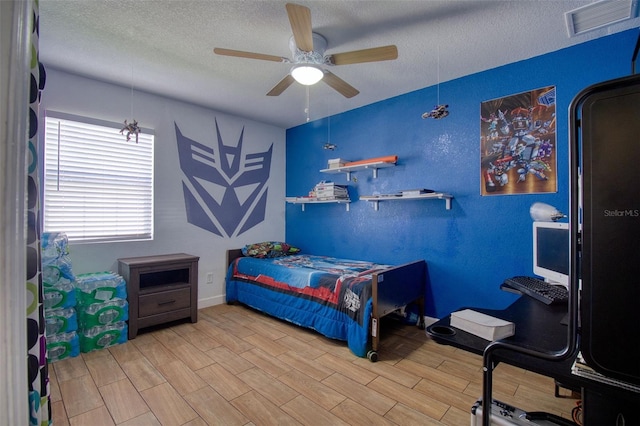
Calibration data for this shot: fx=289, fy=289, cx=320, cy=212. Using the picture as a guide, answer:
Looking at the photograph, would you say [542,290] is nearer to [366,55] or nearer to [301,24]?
[366,55]

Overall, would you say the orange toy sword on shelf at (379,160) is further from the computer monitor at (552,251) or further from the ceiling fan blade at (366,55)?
the computer monitor at (552,251)

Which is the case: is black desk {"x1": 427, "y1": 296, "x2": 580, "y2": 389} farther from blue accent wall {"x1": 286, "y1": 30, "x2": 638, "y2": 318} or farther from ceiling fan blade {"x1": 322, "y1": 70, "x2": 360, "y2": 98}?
ceiling fan blade {"x1": 322, "y1": 70, "x2": 360, "y2": 98}

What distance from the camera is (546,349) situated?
0.95m

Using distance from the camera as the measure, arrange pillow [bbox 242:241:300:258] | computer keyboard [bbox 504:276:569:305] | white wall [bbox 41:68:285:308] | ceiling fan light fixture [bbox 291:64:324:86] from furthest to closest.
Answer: pillow [bbox 242:241:300:258] → white wall [bbox 41:68:285:308] → ceiling fan light fixture [bbox 291:64:324:86] → computer keyboard [bbox 504:276:569:305]

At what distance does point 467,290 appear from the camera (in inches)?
108

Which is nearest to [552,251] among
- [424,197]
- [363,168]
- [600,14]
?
[424,197]

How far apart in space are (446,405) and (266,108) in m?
3.44

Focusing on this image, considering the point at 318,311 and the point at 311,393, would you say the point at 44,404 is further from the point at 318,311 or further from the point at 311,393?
the point at 318,311

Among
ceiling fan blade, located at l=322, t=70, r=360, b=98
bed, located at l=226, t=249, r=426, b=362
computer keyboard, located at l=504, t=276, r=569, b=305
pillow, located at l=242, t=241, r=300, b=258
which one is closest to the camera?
computer keyboard, located at l=504, t=276, r=569, b=305

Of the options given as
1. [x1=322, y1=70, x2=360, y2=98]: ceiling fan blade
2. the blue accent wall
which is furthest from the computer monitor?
[x1=322, y1=70, x2=360, y2=98]: ceiling fan blade

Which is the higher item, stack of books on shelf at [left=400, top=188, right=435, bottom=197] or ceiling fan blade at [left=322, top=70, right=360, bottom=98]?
ceiling fan blade at [left=322, top=70, right=360, bottom=98]

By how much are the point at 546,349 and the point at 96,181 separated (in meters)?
3.66

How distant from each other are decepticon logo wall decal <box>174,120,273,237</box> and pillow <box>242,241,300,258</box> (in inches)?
11.9

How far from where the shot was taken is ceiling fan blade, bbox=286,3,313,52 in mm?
1536
